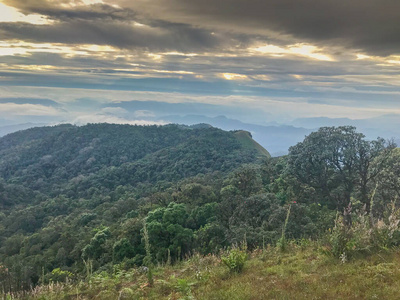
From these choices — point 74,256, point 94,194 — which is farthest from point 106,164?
point 74,256

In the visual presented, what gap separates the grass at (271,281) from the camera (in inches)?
236

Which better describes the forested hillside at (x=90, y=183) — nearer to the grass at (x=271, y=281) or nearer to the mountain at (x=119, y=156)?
the mountain at (x=119, y=156)

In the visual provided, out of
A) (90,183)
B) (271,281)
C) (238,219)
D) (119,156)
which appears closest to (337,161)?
(238,219)

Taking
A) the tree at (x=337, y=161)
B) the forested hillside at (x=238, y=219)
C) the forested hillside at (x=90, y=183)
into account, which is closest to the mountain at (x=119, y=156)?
the forested hillside at (x=90, y=183)

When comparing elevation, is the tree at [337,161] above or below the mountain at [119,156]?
above

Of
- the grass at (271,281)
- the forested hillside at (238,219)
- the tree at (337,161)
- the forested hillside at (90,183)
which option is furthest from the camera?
the forested hillside at (90,183)

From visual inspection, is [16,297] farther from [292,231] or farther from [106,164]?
[106,164]

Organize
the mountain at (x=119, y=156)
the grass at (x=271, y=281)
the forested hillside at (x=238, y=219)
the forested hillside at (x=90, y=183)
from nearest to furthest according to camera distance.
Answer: the grass at (x=271, y=281) → the forested hillside at (x=238, y=219) → the forested hillside at (x=90, y=183) → the mountain at (x=119, y=156)

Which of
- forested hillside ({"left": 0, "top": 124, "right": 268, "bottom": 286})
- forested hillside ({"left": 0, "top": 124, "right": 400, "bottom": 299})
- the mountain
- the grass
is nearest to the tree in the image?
forested hillside ({"left": 0, "top": 124, "right": 400, "bottom": 299})

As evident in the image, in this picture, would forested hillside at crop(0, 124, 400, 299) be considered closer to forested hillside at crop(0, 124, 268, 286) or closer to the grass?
forested hillside at crop(0, 124, 268, 286)

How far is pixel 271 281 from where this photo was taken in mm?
6824

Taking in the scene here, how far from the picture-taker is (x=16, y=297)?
28.5 ft

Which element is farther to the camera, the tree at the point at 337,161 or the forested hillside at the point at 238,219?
the tree at the point at 337,161

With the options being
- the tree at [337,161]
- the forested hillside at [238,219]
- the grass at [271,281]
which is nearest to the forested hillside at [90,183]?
the forested hillside at [238,219]
